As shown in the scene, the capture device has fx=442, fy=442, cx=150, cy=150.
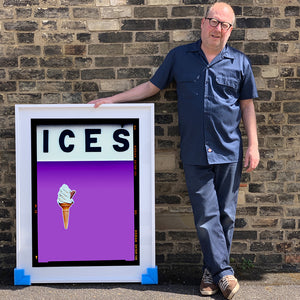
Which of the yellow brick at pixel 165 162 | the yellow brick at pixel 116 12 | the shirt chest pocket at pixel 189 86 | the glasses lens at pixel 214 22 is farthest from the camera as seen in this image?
the yellow brick at pixel 165 162

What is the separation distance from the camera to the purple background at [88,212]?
146 inches

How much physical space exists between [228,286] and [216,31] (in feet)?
6.57

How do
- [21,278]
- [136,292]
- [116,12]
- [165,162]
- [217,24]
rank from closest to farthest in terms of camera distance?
[217,24] < [136,292] < [21,278] < [116,12] < [165,162]

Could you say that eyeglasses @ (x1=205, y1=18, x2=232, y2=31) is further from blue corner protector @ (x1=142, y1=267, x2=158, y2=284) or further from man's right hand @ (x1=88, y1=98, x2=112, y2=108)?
blue corner protector @ (x1=142, y1=267, x2=158, y2=284)

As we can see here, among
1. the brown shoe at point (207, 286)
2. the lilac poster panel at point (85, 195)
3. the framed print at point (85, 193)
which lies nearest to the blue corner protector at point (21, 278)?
the framed print at point (85, 193)

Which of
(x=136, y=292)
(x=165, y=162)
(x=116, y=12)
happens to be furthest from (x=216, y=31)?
(x=136, y=292)

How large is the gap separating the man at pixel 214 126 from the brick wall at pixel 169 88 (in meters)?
0.36

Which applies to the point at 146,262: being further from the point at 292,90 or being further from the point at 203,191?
the point at 292,90

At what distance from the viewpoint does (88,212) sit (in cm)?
374

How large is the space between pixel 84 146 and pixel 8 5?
1448 millimetres

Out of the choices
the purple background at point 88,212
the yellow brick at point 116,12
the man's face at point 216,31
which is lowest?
the purple background at point 88,212

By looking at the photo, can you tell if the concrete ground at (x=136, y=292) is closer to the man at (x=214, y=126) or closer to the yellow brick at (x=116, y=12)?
the man at (x=214, y=126)

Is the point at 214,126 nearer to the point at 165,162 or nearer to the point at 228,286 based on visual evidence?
the point at 165,162

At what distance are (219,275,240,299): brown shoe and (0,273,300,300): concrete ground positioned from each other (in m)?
0.08
